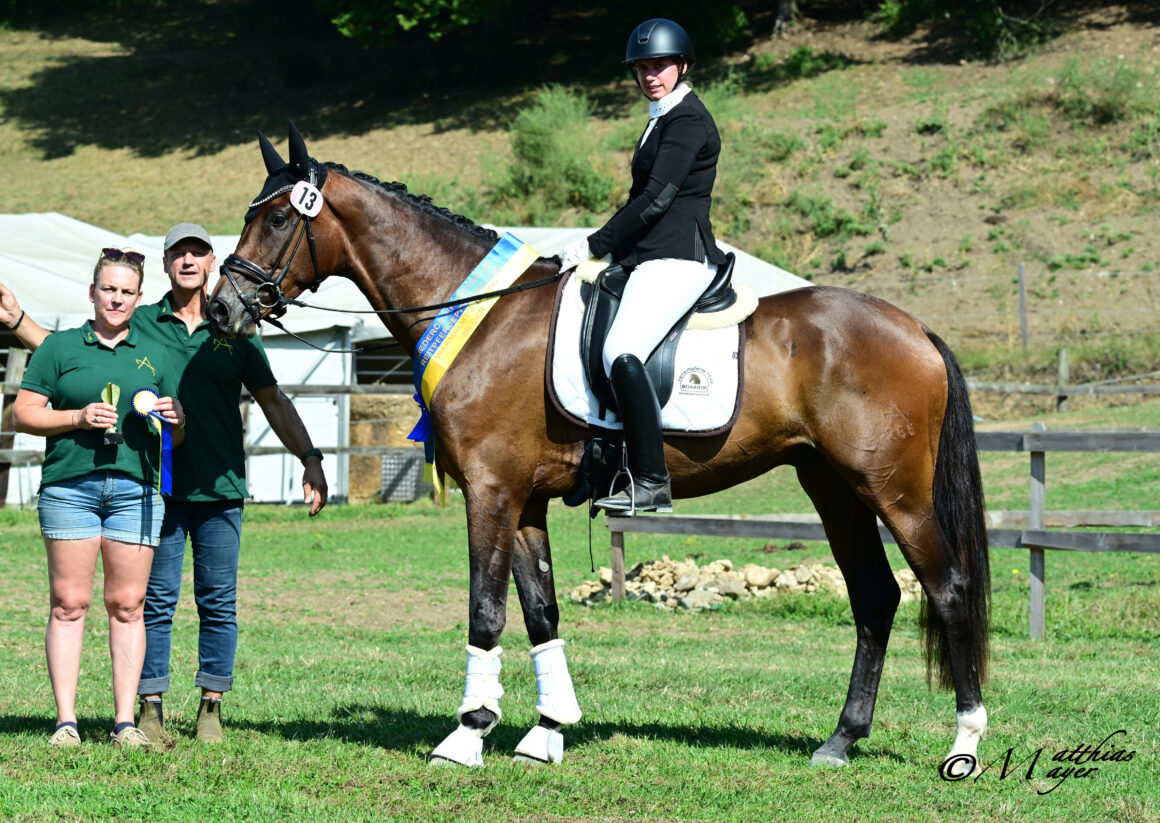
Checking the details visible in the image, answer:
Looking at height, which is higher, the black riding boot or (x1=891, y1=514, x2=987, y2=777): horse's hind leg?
the black riding boot

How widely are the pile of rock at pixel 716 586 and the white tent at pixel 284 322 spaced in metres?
6.60

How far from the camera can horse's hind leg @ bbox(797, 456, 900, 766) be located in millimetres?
6168

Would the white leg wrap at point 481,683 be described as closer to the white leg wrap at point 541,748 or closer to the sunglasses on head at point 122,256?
the white leg wrap at point 541,748

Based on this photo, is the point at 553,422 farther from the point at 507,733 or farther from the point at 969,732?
the point at 969,732

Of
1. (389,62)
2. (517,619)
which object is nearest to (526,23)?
(389,62)

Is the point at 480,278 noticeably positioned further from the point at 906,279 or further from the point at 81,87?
the point at 81,87

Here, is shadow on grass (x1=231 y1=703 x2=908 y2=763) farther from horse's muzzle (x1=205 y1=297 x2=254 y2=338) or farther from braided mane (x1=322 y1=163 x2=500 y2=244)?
braided mane (x1=322 y1=163 x2=500 y2=244)

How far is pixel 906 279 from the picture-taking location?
28312 mm

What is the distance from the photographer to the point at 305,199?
5.86 m

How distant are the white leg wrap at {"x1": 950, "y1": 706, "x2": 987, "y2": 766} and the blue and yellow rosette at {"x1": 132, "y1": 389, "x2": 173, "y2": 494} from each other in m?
3.86

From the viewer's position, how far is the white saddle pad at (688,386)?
5.69 metres

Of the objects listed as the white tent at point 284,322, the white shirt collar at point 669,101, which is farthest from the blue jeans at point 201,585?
the white tent at point 284,322

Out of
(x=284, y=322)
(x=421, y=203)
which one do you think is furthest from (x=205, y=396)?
(x=284, y=322)

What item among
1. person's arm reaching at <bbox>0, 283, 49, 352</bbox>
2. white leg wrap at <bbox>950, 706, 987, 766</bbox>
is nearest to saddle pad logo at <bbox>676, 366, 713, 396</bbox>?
white leg wrap at <bbox>950, 706, 987, 766</bbox>
